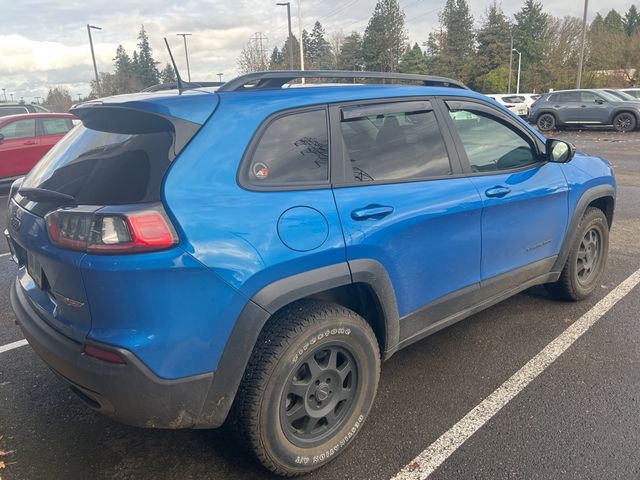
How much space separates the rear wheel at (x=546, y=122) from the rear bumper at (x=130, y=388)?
22720mm

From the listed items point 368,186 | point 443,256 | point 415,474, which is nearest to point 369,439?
point 415,474

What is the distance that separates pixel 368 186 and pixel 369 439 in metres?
1.27

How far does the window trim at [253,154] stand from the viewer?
87.2 inches

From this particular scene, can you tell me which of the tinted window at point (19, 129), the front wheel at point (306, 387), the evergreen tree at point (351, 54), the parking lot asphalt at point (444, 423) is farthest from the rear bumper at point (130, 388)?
the evergreen tree at point (351, 54)

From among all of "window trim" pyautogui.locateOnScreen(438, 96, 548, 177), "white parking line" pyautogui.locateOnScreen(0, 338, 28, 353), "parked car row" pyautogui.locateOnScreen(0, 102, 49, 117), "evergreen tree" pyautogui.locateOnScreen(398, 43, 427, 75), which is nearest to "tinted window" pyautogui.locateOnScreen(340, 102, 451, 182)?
"window trim" pyautogui.locateOnScreen(438, 96, 548, 177)

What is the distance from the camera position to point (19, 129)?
10.9 metres

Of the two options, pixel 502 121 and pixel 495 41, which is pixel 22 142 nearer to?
pixel 502 121

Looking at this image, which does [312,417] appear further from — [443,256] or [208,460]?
[443,256]

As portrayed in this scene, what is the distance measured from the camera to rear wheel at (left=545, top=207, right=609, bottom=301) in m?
4.07

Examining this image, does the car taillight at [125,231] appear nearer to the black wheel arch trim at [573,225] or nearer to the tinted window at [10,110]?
the black wheel arch trim at [573,225]

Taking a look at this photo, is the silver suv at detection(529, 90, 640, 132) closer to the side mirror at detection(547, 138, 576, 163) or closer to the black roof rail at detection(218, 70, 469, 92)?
the side mirror at detection(547, 138, 576, 163)

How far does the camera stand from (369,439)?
105 inches

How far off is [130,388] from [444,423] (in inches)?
64.0

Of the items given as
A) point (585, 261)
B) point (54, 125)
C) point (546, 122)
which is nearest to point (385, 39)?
point (546, 122)
